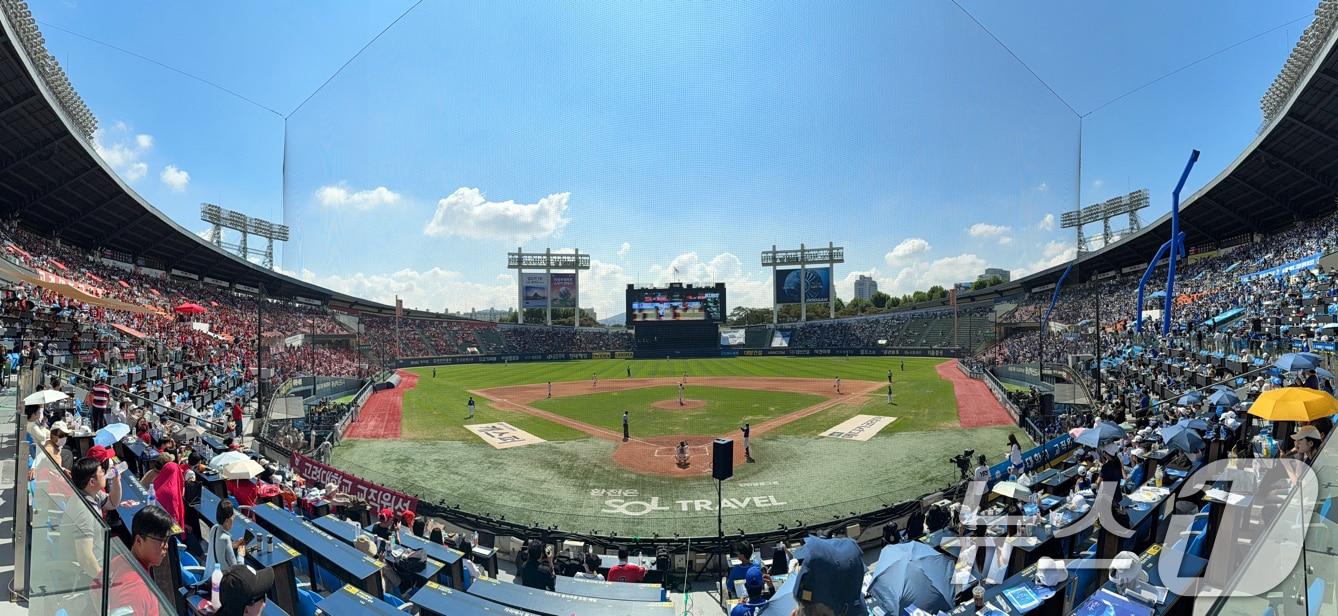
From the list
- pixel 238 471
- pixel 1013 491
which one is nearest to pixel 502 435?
pixel 238 471

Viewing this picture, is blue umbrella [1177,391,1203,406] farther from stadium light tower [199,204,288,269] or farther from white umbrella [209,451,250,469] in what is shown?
stadium light tower [199,204,288,269]

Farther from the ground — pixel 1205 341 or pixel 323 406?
pixel 1205 341

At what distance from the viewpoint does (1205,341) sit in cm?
1859

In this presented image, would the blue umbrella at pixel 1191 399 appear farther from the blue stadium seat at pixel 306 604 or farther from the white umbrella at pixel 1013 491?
the blue stadium seat at pixel 306 604

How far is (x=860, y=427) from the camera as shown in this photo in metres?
20.3

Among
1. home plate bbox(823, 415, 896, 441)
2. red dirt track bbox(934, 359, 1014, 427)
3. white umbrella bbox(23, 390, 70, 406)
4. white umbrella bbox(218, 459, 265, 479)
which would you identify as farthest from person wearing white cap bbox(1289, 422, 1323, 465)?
red dirt track bbox(934, 359, 1014, 427)

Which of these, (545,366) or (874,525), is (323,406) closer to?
(874,525)

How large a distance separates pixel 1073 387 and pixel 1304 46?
23.7 m

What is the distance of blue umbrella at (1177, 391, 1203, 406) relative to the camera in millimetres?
12091

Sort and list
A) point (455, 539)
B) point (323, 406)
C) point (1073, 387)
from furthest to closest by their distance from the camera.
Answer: point (323, 406)
point (1073, 387)
point (455, 539)

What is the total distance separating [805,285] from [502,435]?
52.2m

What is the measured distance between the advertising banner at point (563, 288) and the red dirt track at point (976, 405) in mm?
41467

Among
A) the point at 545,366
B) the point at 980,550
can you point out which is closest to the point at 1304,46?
the point at 980,550

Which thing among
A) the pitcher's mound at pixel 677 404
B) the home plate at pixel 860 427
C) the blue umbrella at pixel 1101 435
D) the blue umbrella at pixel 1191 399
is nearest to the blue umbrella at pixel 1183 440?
the blue umbrella at pixel 1101 435
